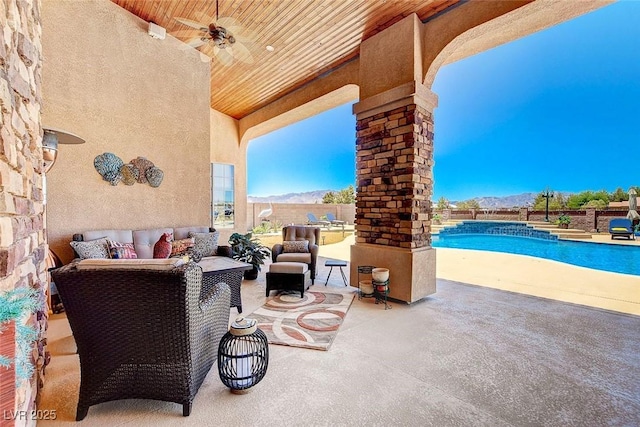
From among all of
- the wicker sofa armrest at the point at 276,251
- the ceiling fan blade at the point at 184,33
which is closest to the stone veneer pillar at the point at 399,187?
the wicker sofa armrest at the point at 276,251

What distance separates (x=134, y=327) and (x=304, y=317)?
6.37 feet

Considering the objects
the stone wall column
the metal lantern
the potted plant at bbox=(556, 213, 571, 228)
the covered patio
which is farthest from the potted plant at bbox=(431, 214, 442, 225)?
the metal lantern

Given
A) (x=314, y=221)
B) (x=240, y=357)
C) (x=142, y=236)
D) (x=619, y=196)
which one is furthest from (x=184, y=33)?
(x=619, y=196)

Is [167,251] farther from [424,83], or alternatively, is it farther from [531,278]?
[531,278]

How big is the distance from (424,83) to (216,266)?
11.9 ft

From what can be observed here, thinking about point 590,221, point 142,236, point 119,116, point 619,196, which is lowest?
point 590,221

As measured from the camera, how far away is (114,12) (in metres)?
4.12

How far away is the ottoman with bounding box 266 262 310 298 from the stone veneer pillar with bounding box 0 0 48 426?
2474mm

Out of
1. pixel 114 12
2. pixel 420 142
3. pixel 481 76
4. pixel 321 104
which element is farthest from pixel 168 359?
pixel 481 76

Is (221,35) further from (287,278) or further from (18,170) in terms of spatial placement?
(287,278)

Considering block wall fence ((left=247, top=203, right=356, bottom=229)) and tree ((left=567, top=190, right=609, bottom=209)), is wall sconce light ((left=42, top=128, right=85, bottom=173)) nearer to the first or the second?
block wall fence ((left=247, top=203, right=356, bottom=229))

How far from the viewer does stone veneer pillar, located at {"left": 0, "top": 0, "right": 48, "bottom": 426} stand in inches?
43.8

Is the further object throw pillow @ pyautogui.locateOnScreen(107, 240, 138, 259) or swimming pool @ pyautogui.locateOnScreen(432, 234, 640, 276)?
swimming pool @ pyautogui.locateOnScreen(432, 234, 640, 276)

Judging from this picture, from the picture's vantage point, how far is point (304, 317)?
3.27 meters
